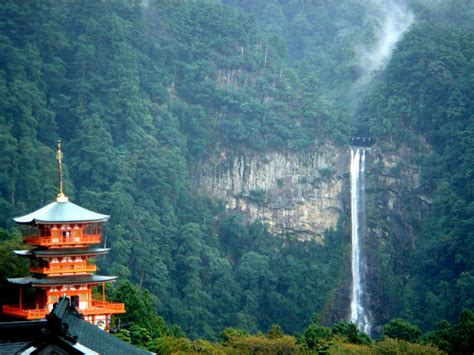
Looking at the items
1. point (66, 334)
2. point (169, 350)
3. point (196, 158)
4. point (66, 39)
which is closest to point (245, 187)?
point (196, 158)

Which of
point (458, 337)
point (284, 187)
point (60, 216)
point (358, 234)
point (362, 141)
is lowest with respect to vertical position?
point (458, 337)

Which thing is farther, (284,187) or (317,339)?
(284,187)

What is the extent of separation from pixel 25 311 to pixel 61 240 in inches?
142

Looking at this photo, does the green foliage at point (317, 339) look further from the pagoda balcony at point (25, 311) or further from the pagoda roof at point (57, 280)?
the pagoda balcony at point (25, 311)

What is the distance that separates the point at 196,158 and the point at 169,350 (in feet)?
168

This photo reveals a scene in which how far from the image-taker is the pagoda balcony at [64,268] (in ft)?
162

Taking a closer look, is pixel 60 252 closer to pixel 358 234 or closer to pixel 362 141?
pixel 358 234

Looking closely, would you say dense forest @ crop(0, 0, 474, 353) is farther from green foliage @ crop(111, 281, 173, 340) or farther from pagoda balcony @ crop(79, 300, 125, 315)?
pagoda balcony @ crop(79, 300, 125, 315)

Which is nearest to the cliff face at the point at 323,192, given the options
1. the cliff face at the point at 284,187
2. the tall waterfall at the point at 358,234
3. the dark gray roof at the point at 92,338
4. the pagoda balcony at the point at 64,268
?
the cliff face at the point at 284,187

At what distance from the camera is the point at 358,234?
98.0m

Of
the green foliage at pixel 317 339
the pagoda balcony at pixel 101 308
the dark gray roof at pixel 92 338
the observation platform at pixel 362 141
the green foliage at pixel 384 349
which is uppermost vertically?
the observation platform at pixel 362 141

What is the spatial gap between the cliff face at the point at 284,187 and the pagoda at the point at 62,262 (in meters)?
48.1

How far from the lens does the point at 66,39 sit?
320 ft

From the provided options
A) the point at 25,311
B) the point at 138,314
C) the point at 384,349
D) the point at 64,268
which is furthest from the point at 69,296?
the point at 384,349
